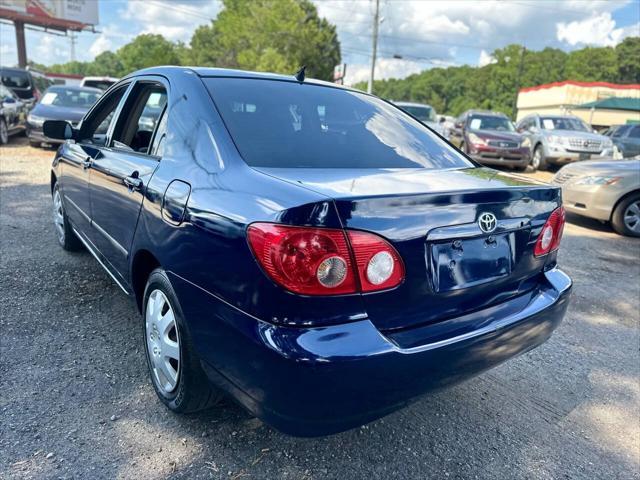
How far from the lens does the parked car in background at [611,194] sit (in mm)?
6801

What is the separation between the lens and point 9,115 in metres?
12.2

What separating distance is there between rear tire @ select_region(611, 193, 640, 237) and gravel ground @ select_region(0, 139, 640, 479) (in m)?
3.65

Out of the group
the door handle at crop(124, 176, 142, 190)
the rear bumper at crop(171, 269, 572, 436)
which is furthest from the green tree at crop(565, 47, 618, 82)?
the rear bumper at crop(171, 269, 572, 436)

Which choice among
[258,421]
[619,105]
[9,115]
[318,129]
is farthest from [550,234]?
[619,105]

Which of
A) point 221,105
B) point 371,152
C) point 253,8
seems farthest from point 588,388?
point 253,8

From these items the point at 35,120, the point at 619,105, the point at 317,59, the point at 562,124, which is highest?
the point at 317,59

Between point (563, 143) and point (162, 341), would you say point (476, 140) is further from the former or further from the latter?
point (162, 341)

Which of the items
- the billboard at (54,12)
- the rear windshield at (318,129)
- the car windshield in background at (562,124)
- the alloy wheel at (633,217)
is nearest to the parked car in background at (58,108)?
the rear windshield at (318,129)

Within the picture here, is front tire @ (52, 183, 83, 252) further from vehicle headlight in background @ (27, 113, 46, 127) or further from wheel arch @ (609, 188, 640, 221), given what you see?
vehicle headlight in background @ (27, 113, 46, 127)

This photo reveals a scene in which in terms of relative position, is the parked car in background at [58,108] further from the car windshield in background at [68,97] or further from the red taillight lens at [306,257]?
the red taillight lens at [306,257]

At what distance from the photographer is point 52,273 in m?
4.08

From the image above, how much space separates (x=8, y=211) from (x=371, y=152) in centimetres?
528

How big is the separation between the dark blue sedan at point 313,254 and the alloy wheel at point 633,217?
527 cm

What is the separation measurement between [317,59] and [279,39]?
19.4ft
